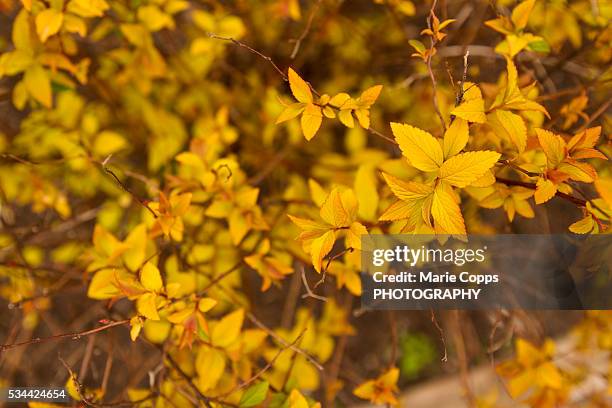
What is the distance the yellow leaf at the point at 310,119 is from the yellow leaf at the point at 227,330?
0.30 metres

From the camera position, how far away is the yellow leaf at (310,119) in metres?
0.57

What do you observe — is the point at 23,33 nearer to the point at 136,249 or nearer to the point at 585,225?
the point at 136,249

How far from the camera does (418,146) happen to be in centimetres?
52

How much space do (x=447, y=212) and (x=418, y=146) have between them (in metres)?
0.07

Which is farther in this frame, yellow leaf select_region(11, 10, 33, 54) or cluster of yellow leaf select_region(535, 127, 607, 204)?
yellow leaf select_region(11, 10, 33, 54)

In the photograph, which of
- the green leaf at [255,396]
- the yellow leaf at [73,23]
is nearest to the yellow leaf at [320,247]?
the green leaf at [255,396]

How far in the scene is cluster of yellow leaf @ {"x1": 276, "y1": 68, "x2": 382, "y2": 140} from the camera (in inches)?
22.1

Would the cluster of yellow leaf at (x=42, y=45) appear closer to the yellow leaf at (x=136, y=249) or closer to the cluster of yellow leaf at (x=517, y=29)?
the yellow leaf at (x=136, y=249)

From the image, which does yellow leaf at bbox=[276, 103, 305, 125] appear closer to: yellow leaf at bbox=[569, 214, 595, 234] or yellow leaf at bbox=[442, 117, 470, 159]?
yellow leaf at bbox=[442, 117, 470, 159]

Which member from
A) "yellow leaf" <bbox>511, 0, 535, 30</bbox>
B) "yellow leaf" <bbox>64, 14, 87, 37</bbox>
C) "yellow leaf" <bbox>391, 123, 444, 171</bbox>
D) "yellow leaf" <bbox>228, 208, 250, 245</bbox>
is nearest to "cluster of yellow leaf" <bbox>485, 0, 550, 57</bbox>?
"yellow leaf" <bbox>511, 0, 535, 30</bbox>

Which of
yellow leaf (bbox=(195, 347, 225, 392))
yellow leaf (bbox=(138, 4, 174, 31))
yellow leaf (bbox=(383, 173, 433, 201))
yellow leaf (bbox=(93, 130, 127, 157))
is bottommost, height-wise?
yellow leaf (bbox=(195, 347, 225, 392))

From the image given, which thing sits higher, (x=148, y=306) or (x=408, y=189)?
(x=408, y=189)

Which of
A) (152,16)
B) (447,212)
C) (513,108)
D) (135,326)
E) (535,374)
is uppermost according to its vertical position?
(152,16)

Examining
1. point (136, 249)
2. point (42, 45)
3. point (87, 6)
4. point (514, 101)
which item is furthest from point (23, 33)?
point (514, 101)
